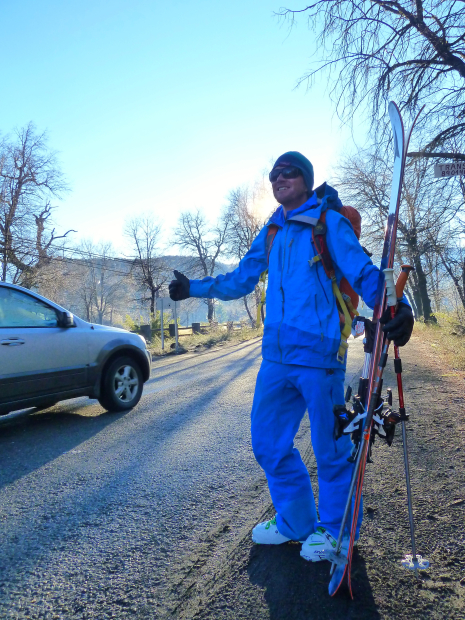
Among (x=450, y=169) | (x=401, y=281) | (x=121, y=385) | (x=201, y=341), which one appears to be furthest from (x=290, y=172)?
(x=201, y=341)

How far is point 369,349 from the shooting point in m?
2.10

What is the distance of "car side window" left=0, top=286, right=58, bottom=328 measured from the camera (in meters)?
5.02

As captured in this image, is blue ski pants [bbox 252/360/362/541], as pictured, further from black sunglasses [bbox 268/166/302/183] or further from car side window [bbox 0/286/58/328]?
car side window [bbox 0/286/58/328]

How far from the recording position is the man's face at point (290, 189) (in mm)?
2457

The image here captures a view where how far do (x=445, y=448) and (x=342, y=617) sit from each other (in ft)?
8.31

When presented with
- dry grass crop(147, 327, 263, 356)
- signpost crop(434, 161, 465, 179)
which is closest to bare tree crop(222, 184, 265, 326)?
dry grass crop(147, 327, 263, 356)

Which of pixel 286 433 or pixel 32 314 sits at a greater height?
pixel 32 314

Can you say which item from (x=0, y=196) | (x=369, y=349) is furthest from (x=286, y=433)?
(x=0, y=196)

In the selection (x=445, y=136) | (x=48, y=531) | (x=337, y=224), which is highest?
(x=445, y=136)

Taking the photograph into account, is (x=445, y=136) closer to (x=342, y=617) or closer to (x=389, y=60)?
(x=389, y=60)

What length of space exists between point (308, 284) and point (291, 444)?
0.79 m

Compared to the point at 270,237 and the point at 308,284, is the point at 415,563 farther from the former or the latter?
the point at 270,237

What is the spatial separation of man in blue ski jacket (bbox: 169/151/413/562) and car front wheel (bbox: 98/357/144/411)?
3.79 meters

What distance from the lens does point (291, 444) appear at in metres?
2.33
